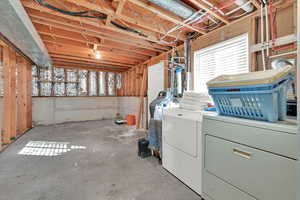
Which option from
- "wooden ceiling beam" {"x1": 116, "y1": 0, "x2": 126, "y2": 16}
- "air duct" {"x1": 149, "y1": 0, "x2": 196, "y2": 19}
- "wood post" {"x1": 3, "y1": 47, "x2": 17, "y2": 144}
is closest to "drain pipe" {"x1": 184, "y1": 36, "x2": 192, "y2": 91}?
"air duct" {"x1": 149, "y1": 0, "x2": 196, "y2": 19}

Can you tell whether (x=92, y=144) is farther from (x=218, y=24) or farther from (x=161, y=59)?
(x=218, y=24)

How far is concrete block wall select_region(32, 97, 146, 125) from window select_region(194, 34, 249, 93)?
299cm

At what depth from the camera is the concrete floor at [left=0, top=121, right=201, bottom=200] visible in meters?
1.53

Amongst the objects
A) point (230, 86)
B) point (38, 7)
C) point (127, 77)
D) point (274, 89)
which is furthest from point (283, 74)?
point (127, 77)

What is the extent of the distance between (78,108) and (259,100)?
6.23 m

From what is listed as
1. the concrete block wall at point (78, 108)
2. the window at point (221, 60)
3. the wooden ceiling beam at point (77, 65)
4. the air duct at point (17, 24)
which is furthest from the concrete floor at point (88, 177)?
the wooden ceiling beam at point (77, 65)

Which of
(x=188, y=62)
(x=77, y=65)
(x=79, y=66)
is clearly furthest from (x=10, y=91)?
(x=188, y=62)

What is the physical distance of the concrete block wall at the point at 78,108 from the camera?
5.11m

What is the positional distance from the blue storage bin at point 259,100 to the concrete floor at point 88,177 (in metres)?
1.13

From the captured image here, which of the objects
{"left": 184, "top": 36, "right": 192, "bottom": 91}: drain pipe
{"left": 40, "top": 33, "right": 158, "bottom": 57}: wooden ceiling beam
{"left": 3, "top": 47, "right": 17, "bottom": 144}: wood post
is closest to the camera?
{"left": 184, "top": 36, "right": 192, "bottom": 91}: drain pipe

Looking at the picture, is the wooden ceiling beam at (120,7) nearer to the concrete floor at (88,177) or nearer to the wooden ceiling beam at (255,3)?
the wooden ceiling beam at (255,3)

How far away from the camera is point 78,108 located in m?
5.82

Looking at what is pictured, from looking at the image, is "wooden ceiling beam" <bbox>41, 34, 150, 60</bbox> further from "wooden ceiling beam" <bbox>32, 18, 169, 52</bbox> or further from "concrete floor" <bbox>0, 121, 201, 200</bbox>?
"concrete floor" <bbox>0, 121, 201, 200</bbox>

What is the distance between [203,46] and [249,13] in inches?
32.0
